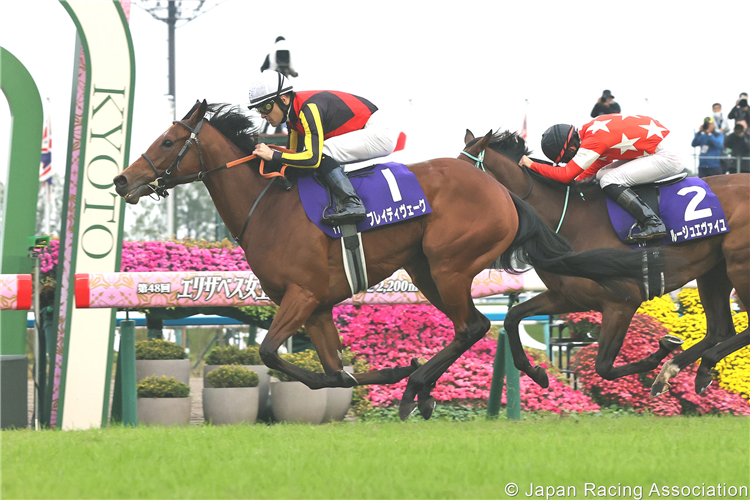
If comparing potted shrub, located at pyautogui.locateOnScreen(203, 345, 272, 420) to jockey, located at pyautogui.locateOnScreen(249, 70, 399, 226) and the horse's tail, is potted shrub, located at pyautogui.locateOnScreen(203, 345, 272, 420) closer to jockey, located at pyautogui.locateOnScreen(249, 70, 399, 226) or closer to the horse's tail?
jockey, located at pyautogui.locateOnScreen(249, 70, 399, 226)

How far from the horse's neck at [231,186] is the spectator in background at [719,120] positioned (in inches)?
444

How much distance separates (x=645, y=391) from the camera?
6.88 meters

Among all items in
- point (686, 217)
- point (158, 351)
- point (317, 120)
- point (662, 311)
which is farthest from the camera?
point (662, 311)

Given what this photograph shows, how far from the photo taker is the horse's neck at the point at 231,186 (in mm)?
4969

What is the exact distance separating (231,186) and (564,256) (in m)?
2.09

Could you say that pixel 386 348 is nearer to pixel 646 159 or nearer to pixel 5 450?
pixel 646 159

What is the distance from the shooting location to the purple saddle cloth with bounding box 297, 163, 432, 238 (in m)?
4.83

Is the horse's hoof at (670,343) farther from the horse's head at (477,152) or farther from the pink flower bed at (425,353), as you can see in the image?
the horse's head at (477,152)

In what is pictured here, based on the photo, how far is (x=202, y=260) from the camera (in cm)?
795

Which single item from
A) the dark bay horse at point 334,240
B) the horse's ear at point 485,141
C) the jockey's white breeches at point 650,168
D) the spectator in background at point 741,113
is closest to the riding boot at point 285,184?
the dark bay horse at point 334,240

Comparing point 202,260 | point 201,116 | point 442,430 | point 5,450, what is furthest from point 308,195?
point 202,260

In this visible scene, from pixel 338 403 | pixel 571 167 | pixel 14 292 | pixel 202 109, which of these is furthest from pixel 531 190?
pixel 14 292

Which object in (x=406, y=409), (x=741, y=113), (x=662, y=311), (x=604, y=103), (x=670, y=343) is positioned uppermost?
(x=741, y=113)

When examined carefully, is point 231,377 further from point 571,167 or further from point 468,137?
point 571,167
